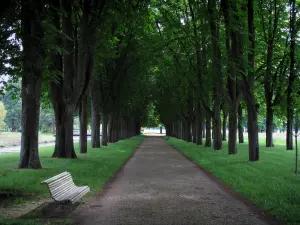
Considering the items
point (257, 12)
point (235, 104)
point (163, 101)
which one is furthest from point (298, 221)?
point (163, 101)

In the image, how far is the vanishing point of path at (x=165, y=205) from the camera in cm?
A: 650

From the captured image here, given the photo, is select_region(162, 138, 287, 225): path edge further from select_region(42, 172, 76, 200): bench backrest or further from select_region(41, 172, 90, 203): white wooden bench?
select_region(42, 172, 76, 200): bench backrest

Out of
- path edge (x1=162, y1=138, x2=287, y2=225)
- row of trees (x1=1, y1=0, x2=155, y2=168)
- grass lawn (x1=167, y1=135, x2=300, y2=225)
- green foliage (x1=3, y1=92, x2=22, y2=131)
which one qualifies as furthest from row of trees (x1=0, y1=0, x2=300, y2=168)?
green foliage (x1=3, y1=92, x2=22, y2=131)

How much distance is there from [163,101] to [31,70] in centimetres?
4072

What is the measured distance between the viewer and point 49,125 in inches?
4776

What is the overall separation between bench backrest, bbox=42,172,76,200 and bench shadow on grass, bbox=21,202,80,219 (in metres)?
0.26

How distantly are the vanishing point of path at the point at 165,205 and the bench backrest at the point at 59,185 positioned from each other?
556mm

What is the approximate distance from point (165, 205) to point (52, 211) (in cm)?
241

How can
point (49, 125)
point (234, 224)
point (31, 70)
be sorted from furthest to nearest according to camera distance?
point (49, 125)
point (31, 70)
point (234, 224)

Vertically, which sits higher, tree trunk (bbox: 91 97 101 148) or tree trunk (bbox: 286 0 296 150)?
tree trunk (bbox: 286 0 296 150)

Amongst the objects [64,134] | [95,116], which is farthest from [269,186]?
[95,116]

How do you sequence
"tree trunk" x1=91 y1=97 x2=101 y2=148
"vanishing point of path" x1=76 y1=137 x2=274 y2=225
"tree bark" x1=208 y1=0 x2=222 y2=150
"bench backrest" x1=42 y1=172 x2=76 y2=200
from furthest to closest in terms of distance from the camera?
1. "tree trunk" x1=91 y1=97 x2=101 y2=148
2. "tree bark" x1=208 y1=0 x2=222 y2=150
3. "bench backrest" x1=42 y1=172 x2=76 y2=200
4. "vanishing point of path" x1=76 y1=137 x2=274 y2=225

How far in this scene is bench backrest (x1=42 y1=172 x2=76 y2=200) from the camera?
681cm

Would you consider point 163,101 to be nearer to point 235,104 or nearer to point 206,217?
point 235,104
